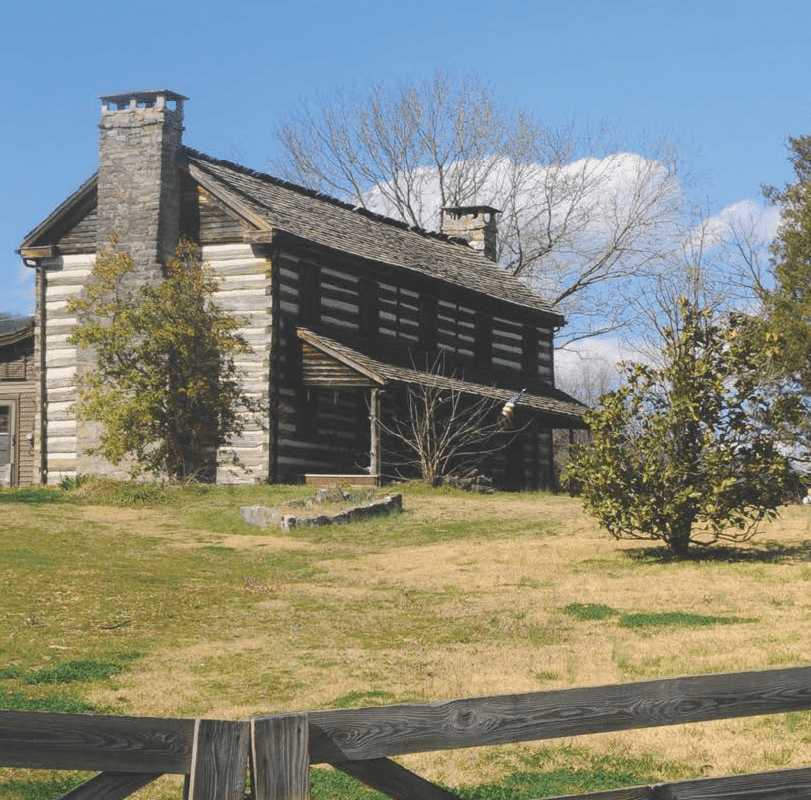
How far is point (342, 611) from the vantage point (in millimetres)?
16750

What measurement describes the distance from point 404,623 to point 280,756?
10.4 m


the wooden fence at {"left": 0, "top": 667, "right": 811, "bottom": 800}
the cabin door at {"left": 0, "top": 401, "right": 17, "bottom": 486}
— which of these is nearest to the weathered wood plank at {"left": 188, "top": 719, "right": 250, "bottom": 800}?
the wooden fence at {"left": 0, "top": 667, "right": 811, "bottom": 800}

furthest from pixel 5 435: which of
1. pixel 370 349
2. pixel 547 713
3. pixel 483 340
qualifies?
pixel 547 713

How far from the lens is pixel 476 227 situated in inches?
1886

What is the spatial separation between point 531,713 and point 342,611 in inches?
428

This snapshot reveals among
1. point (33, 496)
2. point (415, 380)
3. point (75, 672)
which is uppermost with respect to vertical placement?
point (415, 380)

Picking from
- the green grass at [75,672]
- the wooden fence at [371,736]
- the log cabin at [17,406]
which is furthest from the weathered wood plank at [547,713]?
the log cabin at [17,406]

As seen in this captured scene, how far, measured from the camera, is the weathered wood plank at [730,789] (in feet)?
20.2

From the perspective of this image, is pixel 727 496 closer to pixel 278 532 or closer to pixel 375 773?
pixel 278 532

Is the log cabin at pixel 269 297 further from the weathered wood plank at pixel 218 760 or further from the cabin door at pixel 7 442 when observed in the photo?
the weathered wood plank at pixel 218 760

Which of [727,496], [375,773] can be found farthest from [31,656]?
[727,496]

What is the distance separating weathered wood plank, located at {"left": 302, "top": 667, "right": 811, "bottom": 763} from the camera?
5.72 metres

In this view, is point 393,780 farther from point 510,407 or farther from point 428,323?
point 428,323

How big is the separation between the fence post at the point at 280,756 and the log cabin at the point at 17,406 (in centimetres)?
3220
